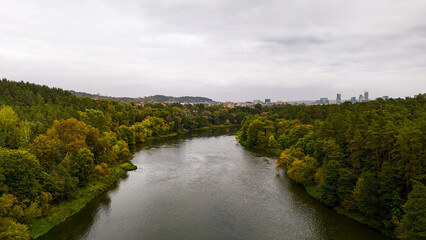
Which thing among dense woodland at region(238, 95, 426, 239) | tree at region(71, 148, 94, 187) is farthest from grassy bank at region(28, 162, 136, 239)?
dense woodland at region(238, 95, 426, 239)

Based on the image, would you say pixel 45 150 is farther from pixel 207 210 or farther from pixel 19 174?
pixel 207 210

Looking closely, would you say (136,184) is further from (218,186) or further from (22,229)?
(22,229)

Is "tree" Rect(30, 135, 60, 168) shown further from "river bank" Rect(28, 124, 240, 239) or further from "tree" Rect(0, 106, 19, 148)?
"river bank" Rect(28, 124, 240, 239)

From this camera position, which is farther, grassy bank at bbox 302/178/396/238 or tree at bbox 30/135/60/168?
tree at bbox 30/135/60/168

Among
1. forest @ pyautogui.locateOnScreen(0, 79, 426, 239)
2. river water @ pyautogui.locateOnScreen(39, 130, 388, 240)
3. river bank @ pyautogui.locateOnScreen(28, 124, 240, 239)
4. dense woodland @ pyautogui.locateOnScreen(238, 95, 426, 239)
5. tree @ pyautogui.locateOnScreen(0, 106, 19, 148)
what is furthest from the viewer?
tree @ pyautogui.locateOnScreen(0, 106, 19, 148)

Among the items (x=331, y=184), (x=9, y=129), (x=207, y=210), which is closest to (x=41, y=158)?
A: (x=9, y=129)

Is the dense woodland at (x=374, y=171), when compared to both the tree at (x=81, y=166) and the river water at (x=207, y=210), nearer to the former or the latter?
the river water at (x=207, y=210)
